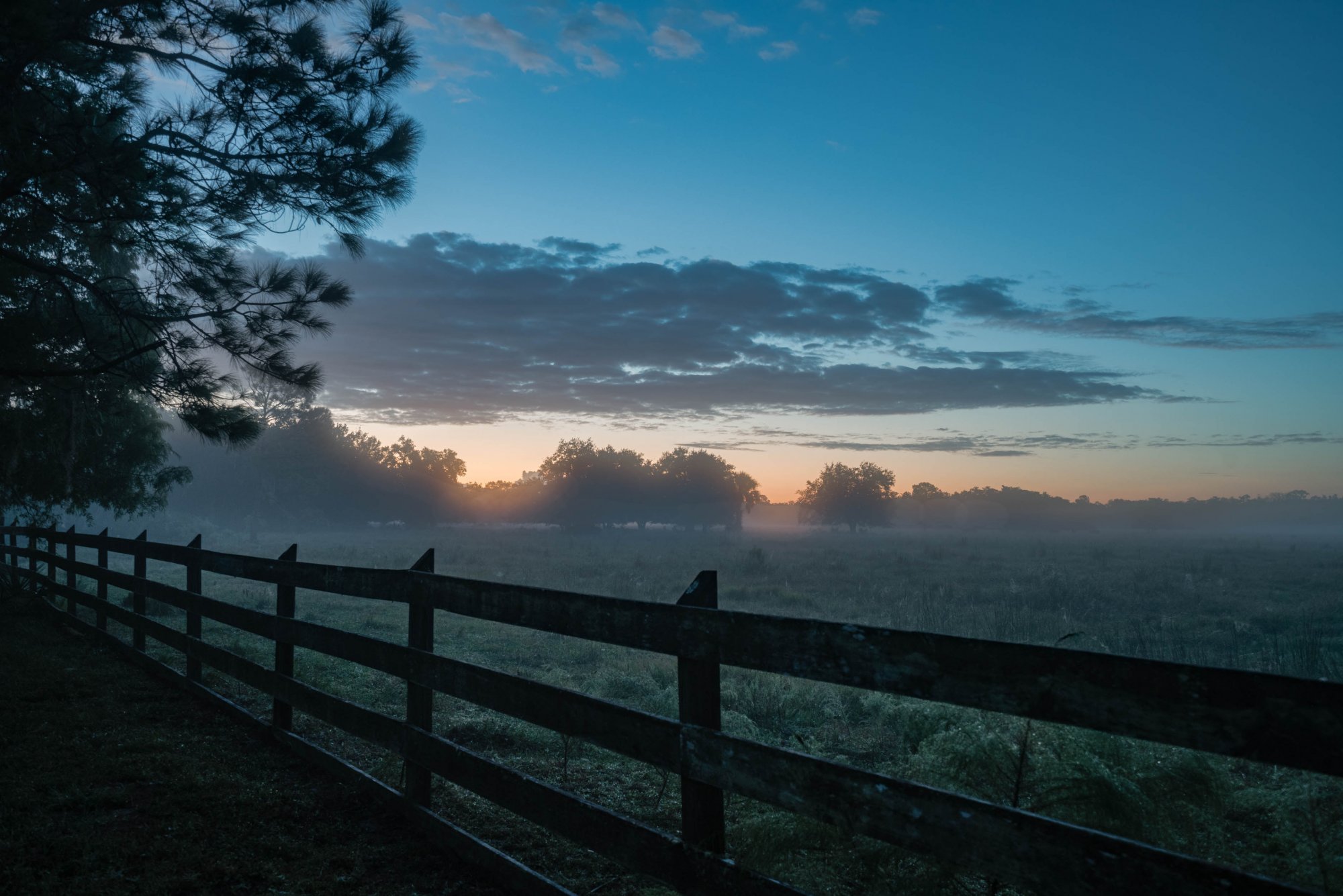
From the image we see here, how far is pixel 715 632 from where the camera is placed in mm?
3305

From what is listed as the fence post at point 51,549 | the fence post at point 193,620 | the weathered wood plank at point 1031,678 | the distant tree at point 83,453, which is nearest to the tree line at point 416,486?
the distant tree at point 83,453

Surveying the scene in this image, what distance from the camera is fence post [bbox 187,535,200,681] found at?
8328mm

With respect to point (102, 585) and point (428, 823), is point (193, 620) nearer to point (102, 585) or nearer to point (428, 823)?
point (102, 585)

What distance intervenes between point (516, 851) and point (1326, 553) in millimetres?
71141

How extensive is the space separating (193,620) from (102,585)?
11.7 ft

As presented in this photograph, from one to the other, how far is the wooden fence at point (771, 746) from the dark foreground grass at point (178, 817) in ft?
0.94

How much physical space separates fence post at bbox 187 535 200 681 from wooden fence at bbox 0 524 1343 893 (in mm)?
2949

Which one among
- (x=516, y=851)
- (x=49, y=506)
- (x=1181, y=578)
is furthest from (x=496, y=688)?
(x=1181, y=578)

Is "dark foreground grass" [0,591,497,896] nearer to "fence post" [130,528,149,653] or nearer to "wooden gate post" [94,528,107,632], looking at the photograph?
"fence post" [130,528,149,653]

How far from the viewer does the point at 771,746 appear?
3.07 meters

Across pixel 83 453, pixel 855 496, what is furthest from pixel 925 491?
pixel 83 453

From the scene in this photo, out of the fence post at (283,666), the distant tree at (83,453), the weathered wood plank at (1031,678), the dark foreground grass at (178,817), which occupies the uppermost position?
the distant tree at (83,453)

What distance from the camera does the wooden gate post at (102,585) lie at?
10.6 metres

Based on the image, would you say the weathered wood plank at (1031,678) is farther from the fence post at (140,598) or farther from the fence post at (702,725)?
the fence post at (140,598)
